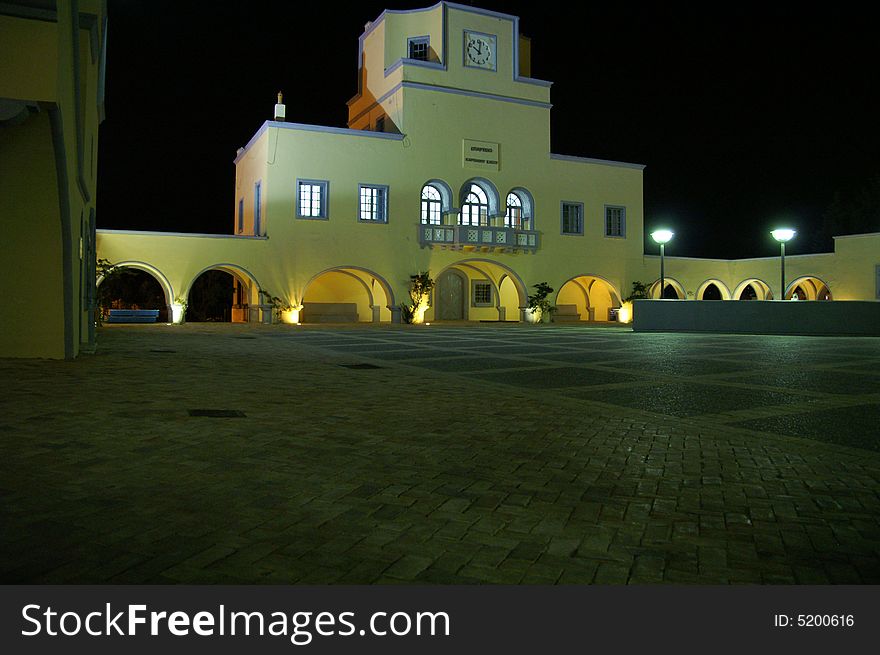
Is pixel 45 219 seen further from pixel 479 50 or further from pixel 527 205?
pixel 479 50

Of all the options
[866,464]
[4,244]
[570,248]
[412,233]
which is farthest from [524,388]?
[570,248]

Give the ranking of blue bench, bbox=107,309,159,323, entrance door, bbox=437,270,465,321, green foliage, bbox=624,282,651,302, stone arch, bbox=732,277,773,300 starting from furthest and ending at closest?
stone arch, bbox=732,277,773,300 < green foliage, bbox=624,282,651,302 < entrance door, bbox=437,270,465,321 < blue bench, bbox=107,309,159,323

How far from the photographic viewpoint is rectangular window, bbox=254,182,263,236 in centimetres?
3405

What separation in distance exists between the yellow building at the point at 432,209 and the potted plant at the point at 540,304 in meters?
0.64

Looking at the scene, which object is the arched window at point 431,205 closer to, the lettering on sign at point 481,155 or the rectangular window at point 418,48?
the lettering on sign at point 481,155

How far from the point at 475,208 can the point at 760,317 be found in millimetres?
15908

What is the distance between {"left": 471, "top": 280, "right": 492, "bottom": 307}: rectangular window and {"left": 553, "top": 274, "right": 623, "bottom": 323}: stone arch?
13.3ft

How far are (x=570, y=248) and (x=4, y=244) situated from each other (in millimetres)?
30830

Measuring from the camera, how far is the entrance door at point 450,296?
40.1 metres

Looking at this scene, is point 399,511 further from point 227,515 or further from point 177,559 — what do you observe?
point 177,559

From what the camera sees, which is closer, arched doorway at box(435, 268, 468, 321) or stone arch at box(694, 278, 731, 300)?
arched doorway at box(435, 268, 468, 321)

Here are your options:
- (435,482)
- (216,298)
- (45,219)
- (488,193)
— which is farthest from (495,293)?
(435,482)

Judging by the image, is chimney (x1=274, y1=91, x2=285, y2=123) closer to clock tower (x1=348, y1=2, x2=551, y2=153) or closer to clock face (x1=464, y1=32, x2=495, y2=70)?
clock tower (x1=348, y1=2, x2=551, y2=153)

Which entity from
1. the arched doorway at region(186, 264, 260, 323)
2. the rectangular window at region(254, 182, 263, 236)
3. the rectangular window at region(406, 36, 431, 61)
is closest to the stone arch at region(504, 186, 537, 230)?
the rectangular window at region(406, 36, 431, 61)
